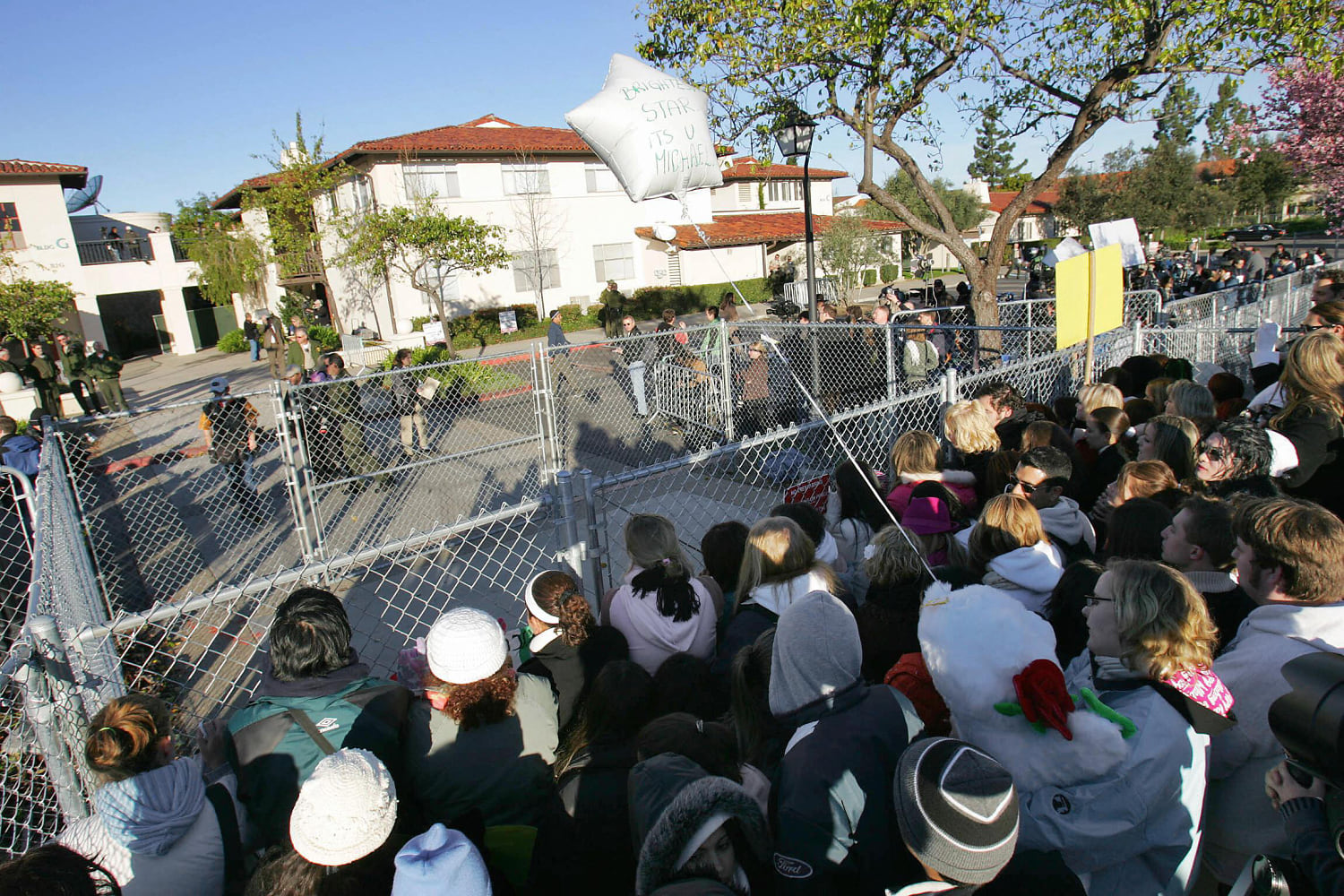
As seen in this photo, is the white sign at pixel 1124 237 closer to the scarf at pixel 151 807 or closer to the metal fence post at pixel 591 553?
the metal fence post at pixel 591 553

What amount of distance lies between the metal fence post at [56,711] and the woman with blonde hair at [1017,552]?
323 cm

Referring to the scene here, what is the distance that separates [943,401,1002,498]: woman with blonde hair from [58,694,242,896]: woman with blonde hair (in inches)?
163

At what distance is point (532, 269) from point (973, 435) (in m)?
27.3

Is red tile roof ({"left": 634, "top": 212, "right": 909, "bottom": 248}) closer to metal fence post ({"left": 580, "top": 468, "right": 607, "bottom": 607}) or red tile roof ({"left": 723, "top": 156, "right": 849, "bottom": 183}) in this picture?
red tile roof ({"left": 723, "top": 156, "right": 849, "bottom": 183})

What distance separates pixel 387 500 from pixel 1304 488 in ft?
26.5

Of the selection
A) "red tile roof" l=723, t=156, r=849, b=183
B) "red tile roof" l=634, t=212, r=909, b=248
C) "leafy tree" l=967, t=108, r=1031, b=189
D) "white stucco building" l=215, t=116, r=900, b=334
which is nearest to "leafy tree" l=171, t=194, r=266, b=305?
"white stucco building" l=215, t=116, r=900, b=334

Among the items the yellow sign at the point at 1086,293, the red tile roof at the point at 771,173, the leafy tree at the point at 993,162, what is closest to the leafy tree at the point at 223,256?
the red tile roof at the point at 771,173

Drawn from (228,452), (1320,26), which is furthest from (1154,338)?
(228,452)

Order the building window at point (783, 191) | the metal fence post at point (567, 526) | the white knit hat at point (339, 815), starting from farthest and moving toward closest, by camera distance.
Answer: the building window at point (783, 191) < the metal fence post at point (567, 526) < the white knit hat at point (339, 815)

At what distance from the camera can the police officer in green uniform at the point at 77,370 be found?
44.7 feet

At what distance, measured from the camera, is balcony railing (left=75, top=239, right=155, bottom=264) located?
31734mm

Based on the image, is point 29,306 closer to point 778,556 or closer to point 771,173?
point 778,556

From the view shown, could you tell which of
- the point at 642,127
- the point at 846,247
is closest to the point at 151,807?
the point at 642,127

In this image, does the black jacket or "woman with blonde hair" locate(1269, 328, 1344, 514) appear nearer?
the black jacket
